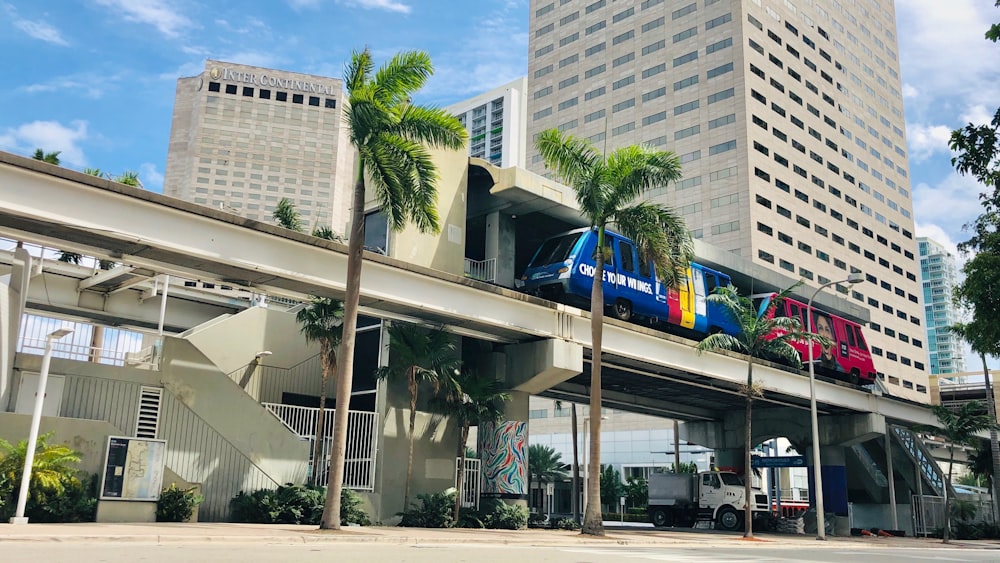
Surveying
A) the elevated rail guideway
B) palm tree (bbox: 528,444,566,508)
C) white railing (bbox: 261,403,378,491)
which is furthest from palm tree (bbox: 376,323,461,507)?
palm tree (bbox: 528,444,566,508)

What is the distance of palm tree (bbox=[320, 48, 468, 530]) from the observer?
1959 centimetres

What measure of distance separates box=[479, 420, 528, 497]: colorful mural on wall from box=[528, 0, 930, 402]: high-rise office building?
66845mm

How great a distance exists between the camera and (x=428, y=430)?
85.8ft

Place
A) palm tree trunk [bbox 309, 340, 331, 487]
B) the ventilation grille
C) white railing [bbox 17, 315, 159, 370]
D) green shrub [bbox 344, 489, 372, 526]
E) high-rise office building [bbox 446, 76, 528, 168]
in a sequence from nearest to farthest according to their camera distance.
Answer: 1. the ventilation grille
2. white railing [bbox 17, 315, 159, 370]
3. green shrub [bbox 344, 489, 372, 526]
4. palm tree trunk [bbox 309, 340, 331, 487]
5. high-rise office building [bbox 446, 76, 528, 168]

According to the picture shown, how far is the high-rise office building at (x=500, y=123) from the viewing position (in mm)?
170625

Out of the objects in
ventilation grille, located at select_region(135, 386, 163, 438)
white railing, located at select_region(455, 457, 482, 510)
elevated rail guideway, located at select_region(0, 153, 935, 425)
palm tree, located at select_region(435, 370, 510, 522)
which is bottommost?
white railing, located at select_region(455, 457, 482, 510)

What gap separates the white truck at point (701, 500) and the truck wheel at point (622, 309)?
1356cm

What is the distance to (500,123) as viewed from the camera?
174 meters

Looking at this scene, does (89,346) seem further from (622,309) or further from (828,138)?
(828,138)

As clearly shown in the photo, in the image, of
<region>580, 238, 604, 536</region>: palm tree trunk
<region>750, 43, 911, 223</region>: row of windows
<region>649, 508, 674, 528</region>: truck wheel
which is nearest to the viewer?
<region>580, 238, 604, 536</region>: palm tree trunk

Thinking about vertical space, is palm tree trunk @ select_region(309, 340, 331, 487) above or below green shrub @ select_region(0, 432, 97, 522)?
above

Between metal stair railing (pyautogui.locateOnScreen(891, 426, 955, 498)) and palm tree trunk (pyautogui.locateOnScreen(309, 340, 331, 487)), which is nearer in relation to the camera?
palm tree trunk (pyautogui.locateOnScreen(309, 340, 331, 487))

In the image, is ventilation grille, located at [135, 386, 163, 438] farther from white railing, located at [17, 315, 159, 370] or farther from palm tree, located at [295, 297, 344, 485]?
palm tree, located at [295, 297, 344, 485]

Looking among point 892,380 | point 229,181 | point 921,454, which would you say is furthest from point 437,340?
point 229,181
